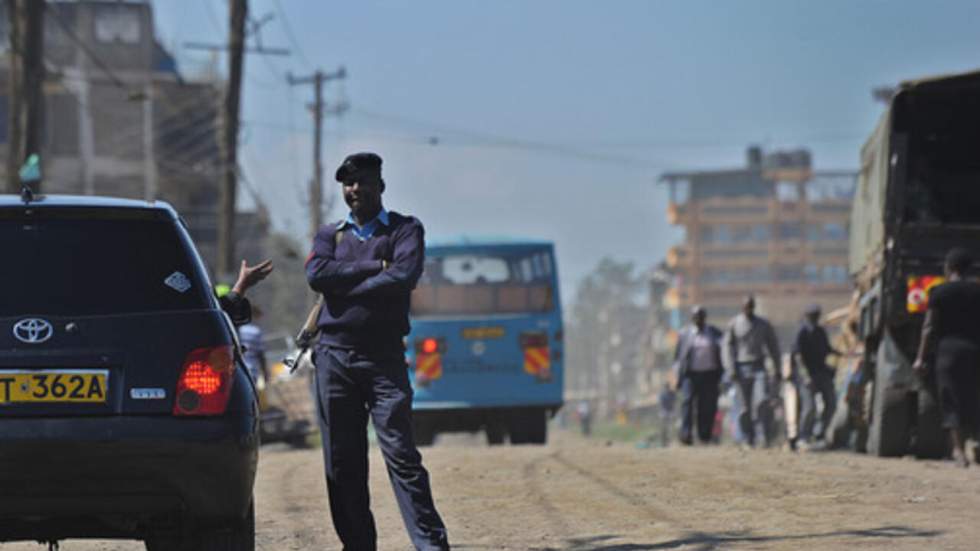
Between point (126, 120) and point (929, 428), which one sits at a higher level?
point (126, 120)

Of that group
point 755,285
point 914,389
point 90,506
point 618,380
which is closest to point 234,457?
point 90,506

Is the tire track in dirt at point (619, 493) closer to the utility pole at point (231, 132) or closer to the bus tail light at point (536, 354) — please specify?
the bus tail light at point (536, 354)

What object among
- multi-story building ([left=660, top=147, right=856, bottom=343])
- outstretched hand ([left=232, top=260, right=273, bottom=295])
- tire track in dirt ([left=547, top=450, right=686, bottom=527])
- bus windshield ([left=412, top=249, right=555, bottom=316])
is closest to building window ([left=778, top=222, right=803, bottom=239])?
multi-story building ([left=660, top=147, right=856, bottom=343])

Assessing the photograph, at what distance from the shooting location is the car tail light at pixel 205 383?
7.30m

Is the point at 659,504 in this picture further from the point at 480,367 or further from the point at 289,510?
the point at 480,367

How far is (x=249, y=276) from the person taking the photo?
897 centimetres

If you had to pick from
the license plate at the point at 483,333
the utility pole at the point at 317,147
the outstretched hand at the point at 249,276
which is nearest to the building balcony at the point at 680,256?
the utility pole at the point at 317,147

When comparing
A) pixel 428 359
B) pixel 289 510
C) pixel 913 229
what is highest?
pixel 913 229

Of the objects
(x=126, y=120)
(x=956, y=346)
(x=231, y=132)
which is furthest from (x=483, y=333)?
(x=126, y=120)

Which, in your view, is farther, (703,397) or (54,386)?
(703,397)

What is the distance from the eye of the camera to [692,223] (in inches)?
4761

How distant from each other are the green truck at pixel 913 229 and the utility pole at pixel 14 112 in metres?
11.0

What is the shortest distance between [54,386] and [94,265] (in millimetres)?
508

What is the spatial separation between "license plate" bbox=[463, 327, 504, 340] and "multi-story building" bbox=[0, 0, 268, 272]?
3250 cm
